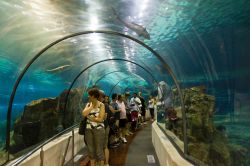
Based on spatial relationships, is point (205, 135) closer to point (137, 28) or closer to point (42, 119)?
point (137, 28)

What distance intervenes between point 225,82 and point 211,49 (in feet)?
2.37

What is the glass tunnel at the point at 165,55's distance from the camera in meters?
4.27

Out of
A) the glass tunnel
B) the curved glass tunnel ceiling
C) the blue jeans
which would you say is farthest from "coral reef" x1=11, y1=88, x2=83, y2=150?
the blue jeans

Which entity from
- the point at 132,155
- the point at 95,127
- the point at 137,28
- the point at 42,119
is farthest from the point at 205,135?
the point at 42,119

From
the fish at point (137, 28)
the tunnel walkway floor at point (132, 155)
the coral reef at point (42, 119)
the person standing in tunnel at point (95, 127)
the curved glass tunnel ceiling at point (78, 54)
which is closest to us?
the person standing in tunnel at point (95, 127)

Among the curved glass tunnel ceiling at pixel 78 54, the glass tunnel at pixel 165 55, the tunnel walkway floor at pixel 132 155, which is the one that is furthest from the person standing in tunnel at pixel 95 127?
the curved glass tunnel ceiling at pixel 78 54

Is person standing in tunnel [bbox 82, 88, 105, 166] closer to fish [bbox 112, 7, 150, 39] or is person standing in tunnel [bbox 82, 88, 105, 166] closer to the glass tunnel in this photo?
the glass tunnel

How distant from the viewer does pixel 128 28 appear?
7453mm

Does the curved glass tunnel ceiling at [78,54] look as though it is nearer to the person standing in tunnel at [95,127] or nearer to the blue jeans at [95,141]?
the person standing in tunnel at [95,127]

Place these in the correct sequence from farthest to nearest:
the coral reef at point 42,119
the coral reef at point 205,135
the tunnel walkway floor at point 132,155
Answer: the coral reef at point 42,119, the tunnel walkway floor at point 132,155, the coral reef at point 205,135

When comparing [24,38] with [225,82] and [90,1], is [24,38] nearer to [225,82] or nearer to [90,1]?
[90,1]

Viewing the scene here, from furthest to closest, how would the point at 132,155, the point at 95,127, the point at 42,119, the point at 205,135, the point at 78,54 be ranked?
the point at 78,54 < the point at 42,119 < the point at 132,155 < the point at 95,127 < the point at 205,135

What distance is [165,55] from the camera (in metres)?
8.34

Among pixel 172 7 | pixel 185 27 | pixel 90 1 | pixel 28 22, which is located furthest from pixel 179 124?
pixel 28 22
